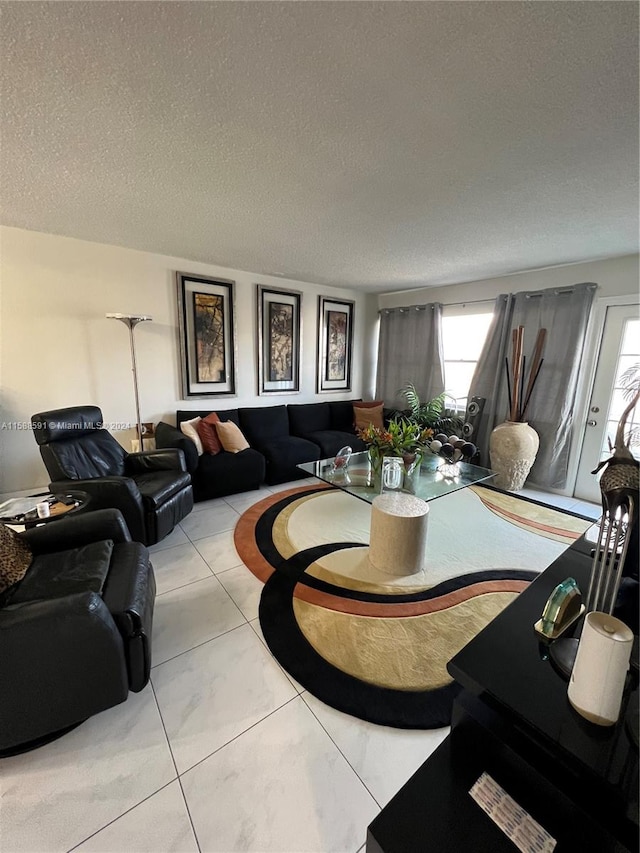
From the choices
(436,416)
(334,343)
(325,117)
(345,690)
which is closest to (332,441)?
(436,416)

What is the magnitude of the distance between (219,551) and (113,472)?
1168 mm

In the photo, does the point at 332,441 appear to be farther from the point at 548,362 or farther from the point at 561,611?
the point at 561,611

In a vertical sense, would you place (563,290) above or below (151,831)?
above

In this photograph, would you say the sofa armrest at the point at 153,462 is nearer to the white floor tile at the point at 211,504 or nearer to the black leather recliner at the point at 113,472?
the black leather recliner at the point at 113,472

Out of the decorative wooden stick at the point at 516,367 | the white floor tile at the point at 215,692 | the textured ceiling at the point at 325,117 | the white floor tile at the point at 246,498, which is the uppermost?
the textured ceiling at the point at 325,117

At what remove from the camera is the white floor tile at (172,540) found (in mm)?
2586

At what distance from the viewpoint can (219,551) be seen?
8.41ft

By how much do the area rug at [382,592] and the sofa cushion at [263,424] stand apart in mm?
986

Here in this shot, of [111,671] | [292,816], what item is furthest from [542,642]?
[111,671]

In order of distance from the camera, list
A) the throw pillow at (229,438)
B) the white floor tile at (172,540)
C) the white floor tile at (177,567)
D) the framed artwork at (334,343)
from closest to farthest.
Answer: the white floor tile at (177,567) < the white floor tile at (172,540) < the throw pillow at (229,438) < the framed artwork at (334,343)

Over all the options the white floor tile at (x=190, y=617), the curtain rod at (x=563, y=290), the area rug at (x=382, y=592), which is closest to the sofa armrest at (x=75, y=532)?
the white floor tile at (x=190, y=617)

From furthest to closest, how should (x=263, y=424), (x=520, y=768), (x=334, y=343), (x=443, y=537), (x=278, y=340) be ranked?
(x=334, y=343) < (x=278, y=340) < (x=263, y=424) < (x=443, y=537) < (x=520, y=768)

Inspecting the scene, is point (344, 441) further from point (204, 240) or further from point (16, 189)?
point (16, 189)

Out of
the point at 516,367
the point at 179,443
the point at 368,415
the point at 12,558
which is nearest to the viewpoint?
the point at 12,558
